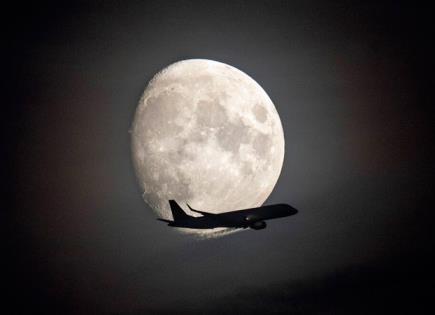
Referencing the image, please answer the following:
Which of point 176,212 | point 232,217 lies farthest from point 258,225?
point 176,212

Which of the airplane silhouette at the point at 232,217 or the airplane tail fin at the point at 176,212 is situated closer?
the airplane silhouette at the point at 232,217

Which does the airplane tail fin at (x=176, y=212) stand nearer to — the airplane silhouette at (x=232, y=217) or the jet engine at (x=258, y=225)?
the airplane silhouette at (x=232, y=217)

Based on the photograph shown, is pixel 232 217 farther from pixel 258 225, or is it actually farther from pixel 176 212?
pixel 176 212

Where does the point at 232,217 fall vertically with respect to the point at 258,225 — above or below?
above

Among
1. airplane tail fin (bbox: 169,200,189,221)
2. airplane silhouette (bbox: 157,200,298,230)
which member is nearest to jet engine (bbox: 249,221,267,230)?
airplane silhouette (bbox: 157,200,298,230)

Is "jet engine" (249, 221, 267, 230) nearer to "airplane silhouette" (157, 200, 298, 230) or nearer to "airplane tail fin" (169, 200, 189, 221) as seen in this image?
"airplane silhouette" (157, 200, 298, 230)

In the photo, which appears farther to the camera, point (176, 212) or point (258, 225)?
point (176, 212)

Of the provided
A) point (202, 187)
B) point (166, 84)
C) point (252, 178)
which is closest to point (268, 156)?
point (252, 178)

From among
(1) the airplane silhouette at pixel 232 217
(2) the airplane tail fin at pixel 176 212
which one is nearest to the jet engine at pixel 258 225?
(1) the airplane silhouette at pixel 232 217

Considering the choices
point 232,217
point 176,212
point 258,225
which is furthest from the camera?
point 176,212
